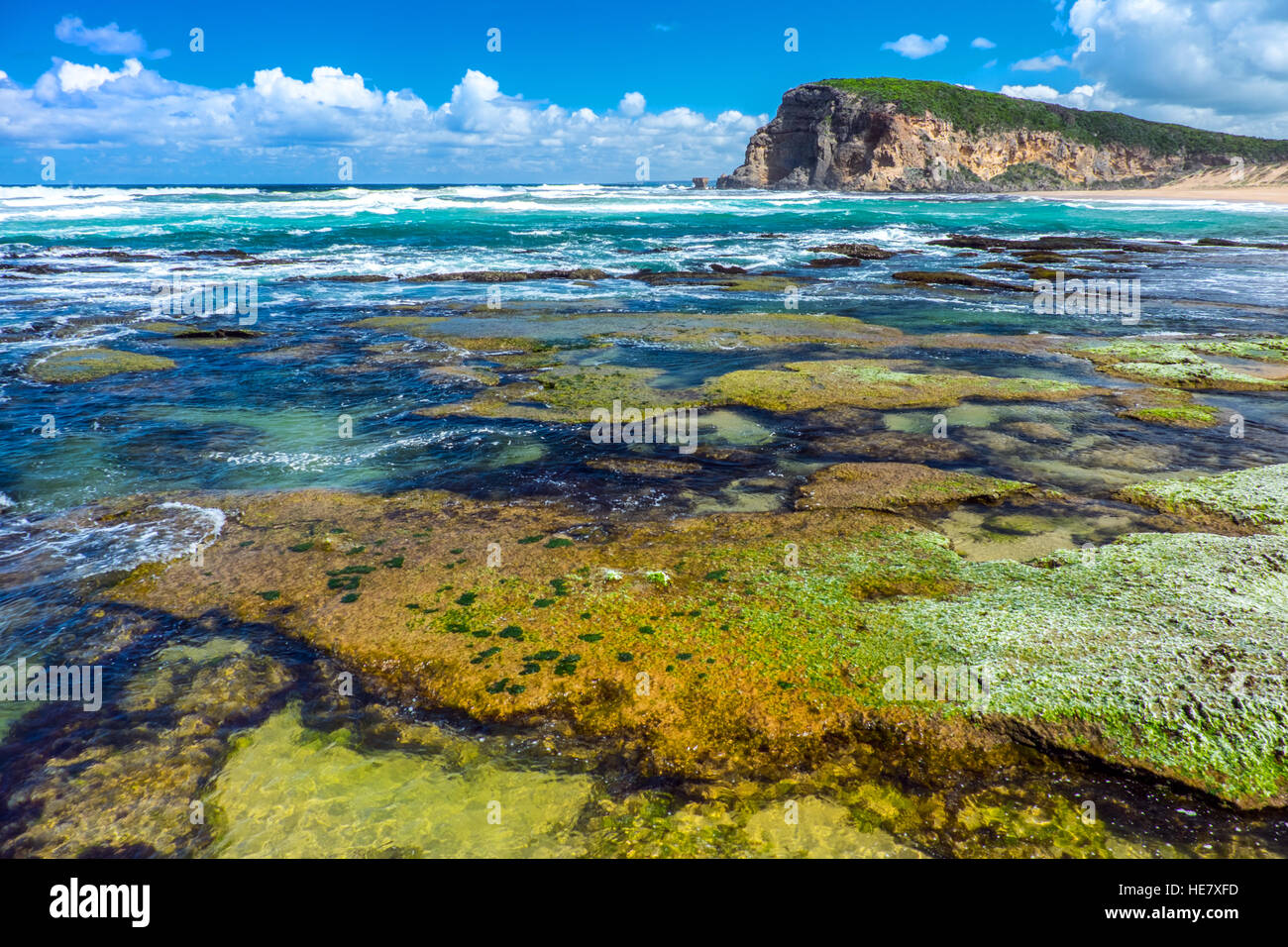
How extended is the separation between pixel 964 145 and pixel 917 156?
31.0 ft

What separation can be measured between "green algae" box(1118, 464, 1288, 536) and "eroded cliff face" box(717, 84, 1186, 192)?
374ft

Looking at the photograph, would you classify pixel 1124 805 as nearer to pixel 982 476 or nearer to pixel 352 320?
pixel 982 476

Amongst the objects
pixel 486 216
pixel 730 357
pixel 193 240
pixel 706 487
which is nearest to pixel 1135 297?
pixel 730 357

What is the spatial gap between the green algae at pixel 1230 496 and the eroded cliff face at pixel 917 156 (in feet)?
374

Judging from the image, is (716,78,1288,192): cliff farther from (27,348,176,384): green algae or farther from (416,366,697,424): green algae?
(27,348,176,384): green algae

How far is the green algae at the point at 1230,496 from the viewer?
24.5 ft

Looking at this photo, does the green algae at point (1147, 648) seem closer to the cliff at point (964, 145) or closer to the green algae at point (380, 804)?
the green algae at point (380, 804)

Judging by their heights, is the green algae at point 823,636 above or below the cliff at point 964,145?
below

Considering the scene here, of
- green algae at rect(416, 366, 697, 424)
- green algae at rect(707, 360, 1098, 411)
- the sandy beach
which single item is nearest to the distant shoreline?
the sandy beach

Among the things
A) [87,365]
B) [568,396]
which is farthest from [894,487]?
[87,365]

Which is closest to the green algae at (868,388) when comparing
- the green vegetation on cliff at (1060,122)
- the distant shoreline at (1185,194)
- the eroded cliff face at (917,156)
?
the distant shoreline at (1185,194)

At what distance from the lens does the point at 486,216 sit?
67375 mm
